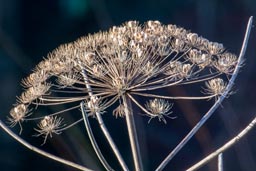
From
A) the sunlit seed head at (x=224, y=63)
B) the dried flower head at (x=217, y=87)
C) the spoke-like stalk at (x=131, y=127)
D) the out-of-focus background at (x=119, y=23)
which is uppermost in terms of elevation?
the out-of-focus background at (x=119, y=23)

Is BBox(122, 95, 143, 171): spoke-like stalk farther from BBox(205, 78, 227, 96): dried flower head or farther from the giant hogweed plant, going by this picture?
BBox(205, 78, 227, 96): dried flower head

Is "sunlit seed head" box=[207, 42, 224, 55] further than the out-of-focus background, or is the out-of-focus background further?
the out-of-focus background

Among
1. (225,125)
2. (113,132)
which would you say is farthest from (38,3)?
(225,125)

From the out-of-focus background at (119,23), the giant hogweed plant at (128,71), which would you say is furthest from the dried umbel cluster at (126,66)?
the out-of-focus background at (119,23)

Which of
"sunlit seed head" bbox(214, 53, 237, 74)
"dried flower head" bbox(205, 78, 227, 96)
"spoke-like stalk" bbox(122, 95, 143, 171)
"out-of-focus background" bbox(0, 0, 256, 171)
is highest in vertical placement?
"out-of-focus background" bbox(0, 0, 256, 171)

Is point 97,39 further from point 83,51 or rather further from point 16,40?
point 16,40

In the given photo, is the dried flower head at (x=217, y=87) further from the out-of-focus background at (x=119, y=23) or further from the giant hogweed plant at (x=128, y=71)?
the out-of-focus background at (x=119, y=23)

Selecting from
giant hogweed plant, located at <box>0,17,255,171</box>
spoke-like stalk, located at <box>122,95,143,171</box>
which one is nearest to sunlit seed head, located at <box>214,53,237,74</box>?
giant hogweed plant, located at <box>0,17,255,171</box>
